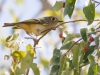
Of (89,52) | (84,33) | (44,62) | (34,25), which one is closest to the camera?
(84,33)

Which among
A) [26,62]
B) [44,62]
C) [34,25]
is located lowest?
[44,62]

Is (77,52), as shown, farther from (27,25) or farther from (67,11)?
(27,25)

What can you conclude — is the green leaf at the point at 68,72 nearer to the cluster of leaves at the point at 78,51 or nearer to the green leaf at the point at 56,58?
the cluster of leaves at the point at 78,51

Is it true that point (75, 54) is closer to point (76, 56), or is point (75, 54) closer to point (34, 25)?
point (76, 56)

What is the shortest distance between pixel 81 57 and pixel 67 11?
32cm

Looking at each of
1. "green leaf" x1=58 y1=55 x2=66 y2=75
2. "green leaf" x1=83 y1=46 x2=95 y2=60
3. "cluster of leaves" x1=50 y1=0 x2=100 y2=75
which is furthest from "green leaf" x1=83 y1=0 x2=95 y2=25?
"green leaf" x1=58 y1=55 x2=66 y2=75

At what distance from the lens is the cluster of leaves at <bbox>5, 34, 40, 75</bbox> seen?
2.40 meters

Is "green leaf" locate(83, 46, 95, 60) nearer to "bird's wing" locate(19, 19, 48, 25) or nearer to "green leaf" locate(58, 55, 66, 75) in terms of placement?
"green leaf" locate(58, 55, 66, 75)

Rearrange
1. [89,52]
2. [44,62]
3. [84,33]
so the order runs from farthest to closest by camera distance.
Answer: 1. [44,62]
2. [89,52]
3. [84,33]

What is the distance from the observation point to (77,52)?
7.84 ft

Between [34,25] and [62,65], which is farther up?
[34,25]

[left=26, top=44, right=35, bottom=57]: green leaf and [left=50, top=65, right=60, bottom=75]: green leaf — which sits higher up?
[left=26, top=44, right=35, bottom=57]: green leaf

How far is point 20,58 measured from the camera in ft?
8.12

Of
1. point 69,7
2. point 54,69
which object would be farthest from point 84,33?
point 54,69
